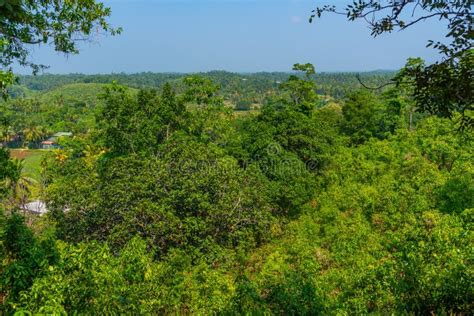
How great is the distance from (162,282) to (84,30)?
14.6 feet

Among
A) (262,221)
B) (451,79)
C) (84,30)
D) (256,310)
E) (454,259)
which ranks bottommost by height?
(262,221)

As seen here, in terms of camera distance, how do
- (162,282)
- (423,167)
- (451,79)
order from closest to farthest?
1. (451,79)
2. (162,282)
3. (423,167)

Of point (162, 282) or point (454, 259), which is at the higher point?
point (454, 259)

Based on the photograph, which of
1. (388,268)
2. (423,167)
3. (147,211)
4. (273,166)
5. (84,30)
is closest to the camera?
(84,30)

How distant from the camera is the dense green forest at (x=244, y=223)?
16.5 feet

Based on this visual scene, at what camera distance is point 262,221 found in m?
11.4

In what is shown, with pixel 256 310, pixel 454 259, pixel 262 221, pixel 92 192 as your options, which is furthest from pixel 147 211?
pixel 454 259

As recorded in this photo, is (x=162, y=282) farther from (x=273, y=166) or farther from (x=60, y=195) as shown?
(x=273, y=166)

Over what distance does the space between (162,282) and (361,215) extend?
626 centimetres

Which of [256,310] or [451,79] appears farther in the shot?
[256,310]

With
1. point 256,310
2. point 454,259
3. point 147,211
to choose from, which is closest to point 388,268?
point 454,259

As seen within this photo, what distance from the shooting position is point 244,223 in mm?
11328

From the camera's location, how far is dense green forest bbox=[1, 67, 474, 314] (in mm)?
5031

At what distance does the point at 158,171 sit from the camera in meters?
11.7
